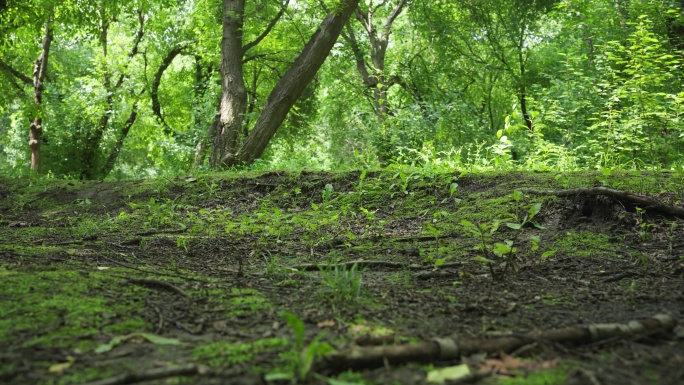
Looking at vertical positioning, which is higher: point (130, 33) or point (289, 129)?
point (130, 33)

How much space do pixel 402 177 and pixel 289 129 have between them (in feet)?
35.2

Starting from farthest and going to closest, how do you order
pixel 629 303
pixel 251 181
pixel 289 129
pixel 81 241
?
pixel 289 129, pixel 251 181, pixel 81 241, pixel 629 303

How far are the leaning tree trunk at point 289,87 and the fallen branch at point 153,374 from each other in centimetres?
742

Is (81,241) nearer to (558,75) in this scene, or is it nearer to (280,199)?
(280,199)

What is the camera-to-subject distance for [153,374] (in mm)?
1454

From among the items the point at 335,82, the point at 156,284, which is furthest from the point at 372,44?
the point at 156,284

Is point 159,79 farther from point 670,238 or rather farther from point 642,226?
point 670,238

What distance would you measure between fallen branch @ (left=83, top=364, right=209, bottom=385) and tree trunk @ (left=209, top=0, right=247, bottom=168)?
24.8ft

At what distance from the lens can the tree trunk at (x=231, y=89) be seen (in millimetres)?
8992

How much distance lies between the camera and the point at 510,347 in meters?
1.68

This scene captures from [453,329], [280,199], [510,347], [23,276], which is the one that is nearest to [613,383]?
[510,347]

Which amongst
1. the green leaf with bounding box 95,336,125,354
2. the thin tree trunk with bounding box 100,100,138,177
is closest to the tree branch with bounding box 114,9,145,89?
the thin tree trunk with bounding box 100,100,138,177

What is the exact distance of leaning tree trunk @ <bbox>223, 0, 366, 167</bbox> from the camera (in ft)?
28.9

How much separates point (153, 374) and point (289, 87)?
25.5ft
